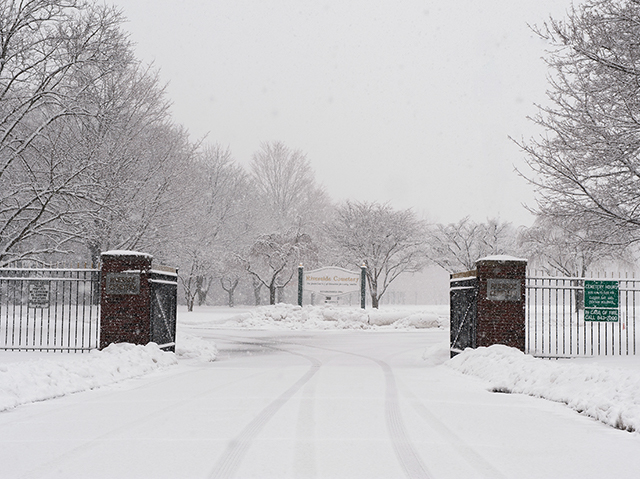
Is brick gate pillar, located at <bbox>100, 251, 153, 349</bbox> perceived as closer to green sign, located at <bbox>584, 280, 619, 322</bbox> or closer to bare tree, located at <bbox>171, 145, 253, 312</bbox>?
green sign, located at <bbox>584, 280, 619, 322</bbox>

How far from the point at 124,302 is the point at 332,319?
61.1 feet

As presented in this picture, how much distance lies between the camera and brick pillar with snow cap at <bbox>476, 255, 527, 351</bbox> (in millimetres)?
13133

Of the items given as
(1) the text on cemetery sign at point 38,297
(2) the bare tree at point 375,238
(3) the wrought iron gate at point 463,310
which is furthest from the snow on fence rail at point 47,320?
(2) the bare tree at point 375,238

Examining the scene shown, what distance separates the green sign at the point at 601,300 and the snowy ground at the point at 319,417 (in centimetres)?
145

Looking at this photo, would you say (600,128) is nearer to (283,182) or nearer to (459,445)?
(459,445)

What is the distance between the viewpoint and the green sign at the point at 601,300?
1361 cm

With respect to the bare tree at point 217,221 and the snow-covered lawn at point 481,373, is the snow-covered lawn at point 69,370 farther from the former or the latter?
the bare tree at point 217,221

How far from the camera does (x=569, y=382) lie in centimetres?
Answer: 902

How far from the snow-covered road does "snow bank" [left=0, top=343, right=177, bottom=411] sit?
0.37 metres

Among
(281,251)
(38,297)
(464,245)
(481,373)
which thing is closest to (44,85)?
(38,297)

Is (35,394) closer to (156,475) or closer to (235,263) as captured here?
(156,475)

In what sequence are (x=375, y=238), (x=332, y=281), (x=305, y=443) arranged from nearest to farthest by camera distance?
(x=305, y=443) → (x=332, y=281) → (x=375, y=238)

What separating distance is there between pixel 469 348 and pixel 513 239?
154 feet

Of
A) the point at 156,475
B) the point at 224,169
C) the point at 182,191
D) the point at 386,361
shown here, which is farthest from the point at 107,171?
the point at 224,169
